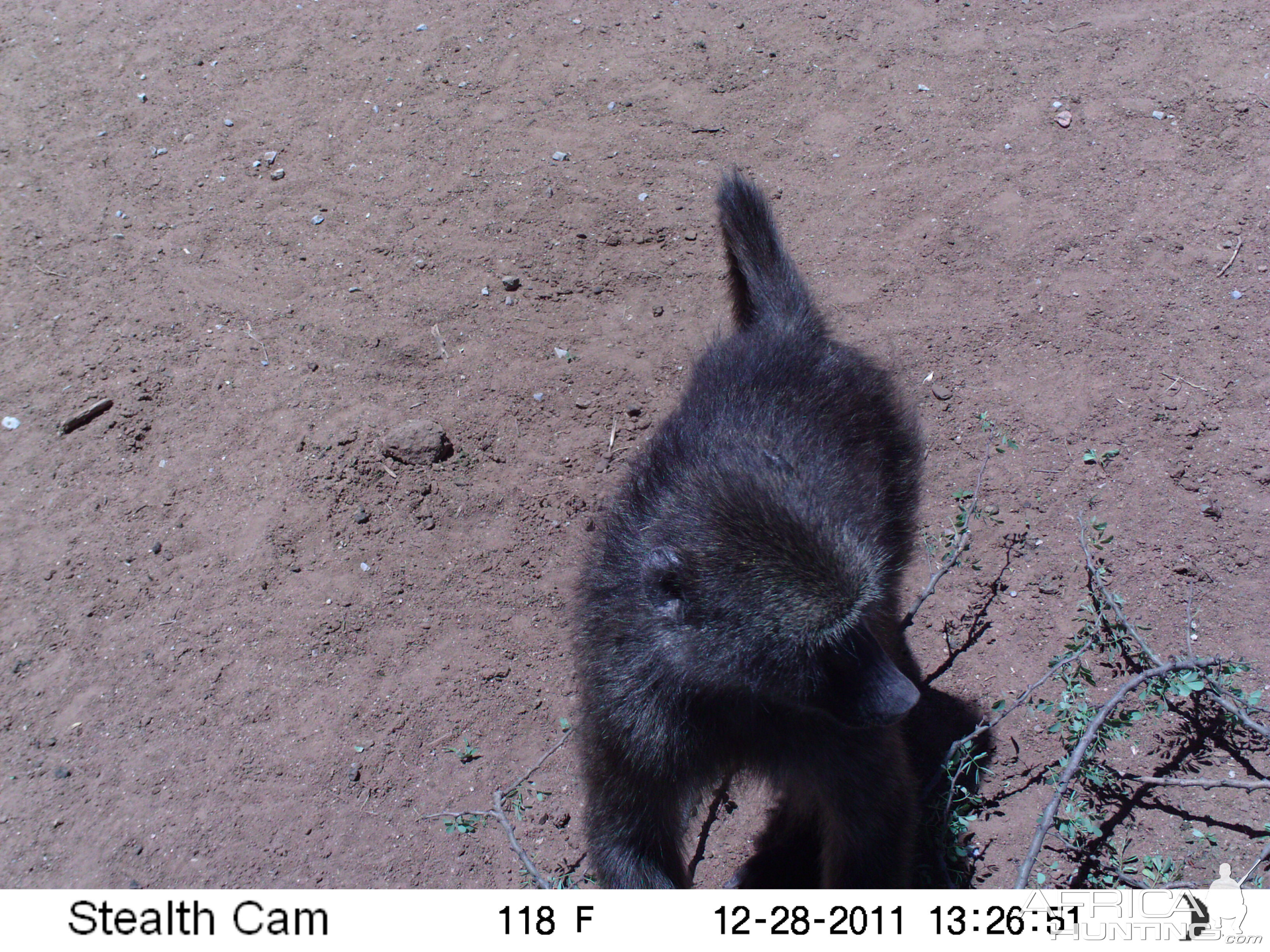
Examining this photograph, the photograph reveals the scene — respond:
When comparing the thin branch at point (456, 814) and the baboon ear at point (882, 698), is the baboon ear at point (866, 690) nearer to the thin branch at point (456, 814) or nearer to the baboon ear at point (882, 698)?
the baboon ear at point (882, 698)

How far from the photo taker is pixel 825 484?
2.31 metres

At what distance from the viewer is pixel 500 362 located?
386 centimetres

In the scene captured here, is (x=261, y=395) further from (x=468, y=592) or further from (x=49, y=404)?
(x=468, y=592)

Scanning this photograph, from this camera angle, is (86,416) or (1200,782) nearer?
(1200,782)

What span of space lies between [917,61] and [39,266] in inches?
198

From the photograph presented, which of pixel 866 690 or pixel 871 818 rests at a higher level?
pixel 866 690

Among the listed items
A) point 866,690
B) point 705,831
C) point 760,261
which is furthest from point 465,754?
point 760,261

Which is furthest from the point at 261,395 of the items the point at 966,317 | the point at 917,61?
the point at 917,61

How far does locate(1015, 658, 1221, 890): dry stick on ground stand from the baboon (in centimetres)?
34

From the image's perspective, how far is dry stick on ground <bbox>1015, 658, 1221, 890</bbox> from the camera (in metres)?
2.27

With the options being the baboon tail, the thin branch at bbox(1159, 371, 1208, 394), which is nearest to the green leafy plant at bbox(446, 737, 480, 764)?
the baboon tail

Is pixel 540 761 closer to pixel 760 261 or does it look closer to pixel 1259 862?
pixel 760 261

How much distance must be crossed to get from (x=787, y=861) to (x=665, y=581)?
1.36 m

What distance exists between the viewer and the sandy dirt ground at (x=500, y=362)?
9.48 feet
